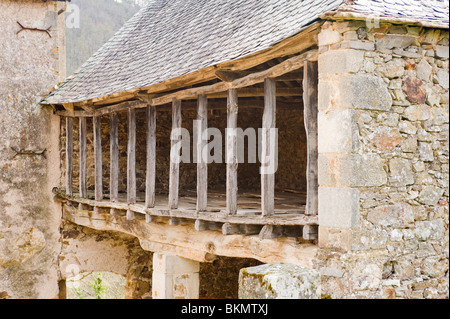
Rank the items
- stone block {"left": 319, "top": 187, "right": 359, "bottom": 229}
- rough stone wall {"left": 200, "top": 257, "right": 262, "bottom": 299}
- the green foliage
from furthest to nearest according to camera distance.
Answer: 1. the green foliage
2. rough stone wall {"left": 200, "top": 257, "right": 262, "bottom": 299}
3. stone block {"left": 319, "top": 187, "right": 359, "bottom": 229}

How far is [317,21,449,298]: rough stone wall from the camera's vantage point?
4.84 metres

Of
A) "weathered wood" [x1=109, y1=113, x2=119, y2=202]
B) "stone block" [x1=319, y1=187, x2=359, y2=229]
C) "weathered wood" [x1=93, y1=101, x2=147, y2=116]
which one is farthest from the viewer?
"weathered wood" [x1=109, y1=113, x2=119, y2=202]

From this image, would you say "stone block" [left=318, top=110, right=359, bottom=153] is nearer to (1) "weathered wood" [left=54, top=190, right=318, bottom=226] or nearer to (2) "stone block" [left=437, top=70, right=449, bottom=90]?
(1) "weathered wood" [left=54, top=190, right=318, bottom=226]

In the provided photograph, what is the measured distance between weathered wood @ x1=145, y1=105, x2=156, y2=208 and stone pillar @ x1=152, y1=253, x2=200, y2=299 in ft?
2.78

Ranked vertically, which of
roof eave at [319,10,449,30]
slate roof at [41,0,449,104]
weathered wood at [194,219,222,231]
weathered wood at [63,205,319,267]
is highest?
slate roof at [41,0,449,104]

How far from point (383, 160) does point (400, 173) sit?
0.23m

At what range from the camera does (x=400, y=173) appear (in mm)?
5086

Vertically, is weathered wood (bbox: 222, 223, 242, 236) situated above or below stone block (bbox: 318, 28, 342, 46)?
below

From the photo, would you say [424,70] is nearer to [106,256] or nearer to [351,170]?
[351,170]

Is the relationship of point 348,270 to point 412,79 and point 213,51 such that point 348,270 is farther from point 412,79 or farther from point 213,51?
point 213,51

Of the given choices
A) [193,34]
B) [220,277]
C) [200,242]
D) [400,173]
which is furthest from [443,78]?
[220,277]

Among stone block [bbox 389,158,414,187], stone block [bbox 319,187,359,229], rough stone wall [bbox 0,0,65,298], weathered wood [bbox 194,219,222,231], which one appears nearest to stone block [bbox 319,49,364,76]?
stone block [bbox 389,158,414,187]

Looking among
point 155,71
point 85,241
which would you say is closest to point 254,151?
point 85,241

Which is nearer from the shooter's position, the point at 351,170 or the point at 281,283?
the point at 281,283
